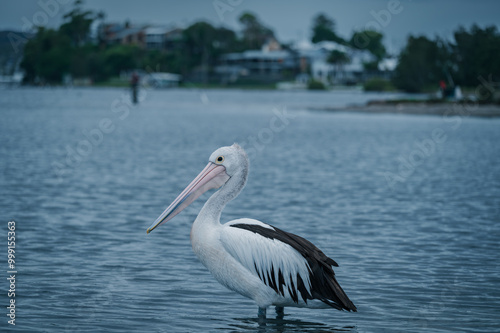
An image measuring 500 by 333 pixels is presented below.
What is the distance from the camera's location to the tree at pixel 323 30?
184 m

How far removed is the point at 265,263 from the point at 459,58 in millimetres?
59472

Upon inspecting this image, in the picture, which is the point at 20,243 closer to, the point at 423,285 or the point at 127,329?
the point at 127,329

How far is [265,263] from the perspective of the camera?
5871 mm

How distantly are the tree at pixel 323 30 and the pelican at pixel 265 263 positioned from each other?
17439 cm

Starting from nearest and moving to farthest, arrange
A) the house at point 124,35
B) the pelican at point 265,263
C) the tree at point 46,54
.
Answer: the pelican at point 265,263
the tree at point 46,54
the house at point 124,35

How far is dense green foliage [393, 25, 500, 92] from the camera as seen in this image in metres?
57.2

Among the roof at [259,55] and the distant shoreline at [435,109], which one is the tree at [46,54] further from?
the roof at [259,55]

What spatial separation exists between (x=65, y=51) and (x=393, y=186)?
73126 millimetres

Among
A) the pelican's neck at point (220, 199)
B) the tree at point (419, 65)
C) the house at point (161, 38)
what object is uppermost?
the house at point (161, 38)

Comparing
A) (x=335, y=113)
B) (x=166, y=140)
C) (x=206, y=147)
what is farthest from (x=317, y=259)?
(x=335, y=113)

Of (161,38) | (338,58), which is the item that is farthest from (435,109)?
(161,38)

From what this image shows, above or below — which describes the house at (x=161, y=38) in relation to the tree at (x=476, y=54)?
above

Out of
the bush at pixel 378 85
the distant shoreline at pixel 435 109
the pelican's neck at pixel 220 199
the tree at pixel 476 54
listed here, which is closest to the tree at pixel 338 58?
the bush at pixel 378 85

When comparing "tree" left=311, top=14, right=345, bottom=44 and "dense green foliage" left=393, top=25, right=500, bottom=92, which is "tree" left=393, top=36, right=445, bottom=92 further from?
"tree" left=311, top=14, right=345, bottom=44
